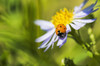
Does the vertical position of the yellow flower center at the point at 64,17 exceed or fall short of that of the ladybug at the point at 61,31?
it exceeds it

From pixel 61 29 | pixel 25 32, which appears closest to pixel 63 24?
pixel 61 29

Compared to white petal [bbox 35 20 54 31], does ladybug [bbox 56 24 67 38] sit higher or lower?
lower

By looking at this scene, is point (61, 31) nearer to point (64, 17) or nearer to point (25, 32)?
point (64, 17)

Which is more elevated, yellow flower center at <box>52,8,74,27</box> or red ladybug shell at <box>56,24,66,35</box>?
yellow flower center at <box>52,8,74,27</box>

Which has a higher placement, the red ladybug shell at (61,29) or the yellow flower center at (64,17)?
the yellow flower center at (64,17)

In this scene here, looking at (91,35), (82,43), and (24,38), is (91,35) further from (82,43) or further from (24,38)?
(24,38)

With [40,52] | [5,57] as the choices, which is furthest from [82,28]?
[5,57]
